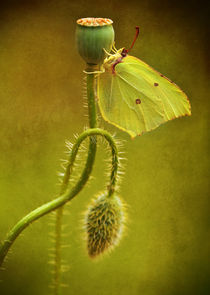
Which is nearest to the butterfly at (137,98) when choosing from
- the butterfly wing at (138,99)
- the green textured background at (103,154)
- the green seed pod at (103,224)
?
the butterfly wing at (138,99)

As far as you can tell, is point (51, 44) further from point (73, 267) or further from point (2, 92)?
point (73, 267)

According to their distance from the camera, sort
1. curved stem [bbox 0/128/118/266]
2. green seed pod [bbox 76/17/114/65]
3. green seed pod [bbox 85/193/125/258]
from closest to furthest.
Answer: green seed pod [bbox 76/17/114/65], curved stem [bbox 0/128/118/266], green seed pod [bbox 85/193/125/258]

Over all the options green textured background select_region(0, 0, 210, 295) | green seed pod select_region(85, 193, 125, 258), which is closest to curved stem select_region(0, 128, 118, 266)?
green seed pod select_region(85, 193, 125, 258)

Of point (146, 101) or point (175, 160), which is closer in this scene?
point (146, 101)

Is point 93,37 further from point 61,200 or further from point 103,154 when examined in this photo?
point 103,154

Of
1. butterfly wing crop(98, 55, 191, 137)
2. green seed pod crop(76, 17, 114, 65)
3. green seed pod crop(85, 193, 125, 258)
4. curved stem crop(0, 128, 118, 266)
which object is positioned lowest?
green seed pod crop(85, 193, 125, 258)

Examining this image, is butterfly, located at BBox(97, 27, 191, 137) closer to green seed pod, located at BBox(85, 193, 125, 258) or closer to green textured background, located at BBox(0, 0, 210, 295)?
green seed pod, located at BBox(85, 193, 125, 258)

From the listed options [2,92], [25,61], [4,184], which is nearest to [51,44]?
[25,61]
